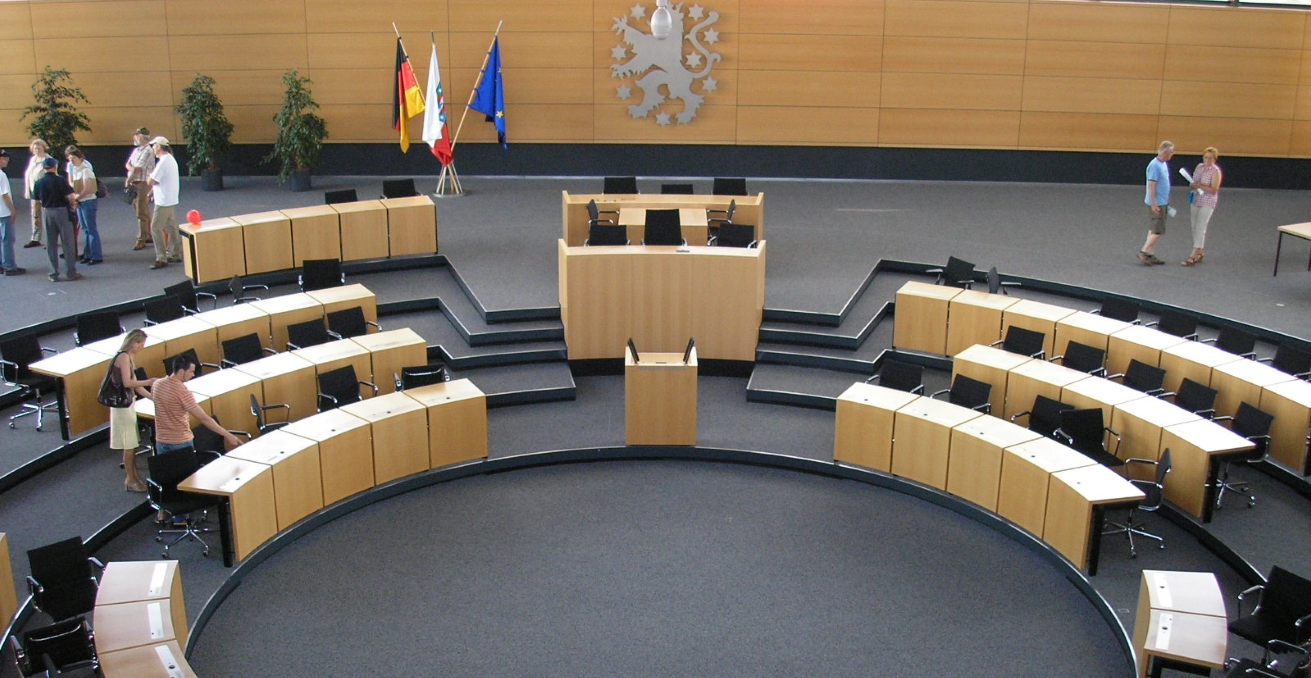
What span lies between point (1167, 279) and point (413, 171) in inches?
414

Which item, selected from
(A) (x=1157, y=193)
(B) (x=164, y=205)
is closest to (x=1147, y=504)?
(A) (x=1157, y=193)

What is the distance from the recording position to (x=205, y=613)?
22.6ft

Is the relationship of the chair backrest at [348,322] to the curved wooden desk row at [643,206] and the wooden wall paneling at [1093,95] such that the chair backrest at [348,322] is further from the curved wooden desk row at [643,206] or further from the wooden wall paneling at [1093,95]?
the wooden wall paneling at [1093,95]

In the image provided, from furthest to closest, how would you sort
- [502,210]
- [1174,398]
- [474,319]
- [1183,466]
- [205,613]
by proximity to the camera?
[502,210]
[474,319]
[1174,398]
[1183,466]
[205,613]

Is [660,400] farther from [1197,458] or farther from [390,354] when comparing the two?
[1197,458]

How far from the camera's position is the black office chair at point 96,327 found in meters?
9.43

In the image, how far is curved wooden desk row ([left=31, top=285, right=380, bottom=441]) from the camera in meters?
8.65

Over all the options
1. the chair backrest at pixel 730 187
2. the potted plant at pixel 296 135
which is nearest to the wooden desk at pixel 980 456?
the chair backrest at pixel 730 187

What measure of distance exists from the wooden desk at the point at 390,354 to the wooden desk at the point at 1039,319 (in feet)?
17.6

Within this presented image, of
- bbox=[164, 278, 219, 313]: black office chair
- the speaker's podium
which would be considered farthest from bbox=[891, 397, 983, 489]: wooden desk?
bbox=[164, 278, 219, 313]: black office chair

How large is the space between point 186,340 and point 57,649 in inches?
158

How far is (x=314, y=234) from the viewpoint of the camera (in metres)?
12.3

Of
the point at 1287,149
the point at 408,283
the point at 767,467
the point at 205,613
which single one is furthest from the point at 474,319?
the point at 1287,149

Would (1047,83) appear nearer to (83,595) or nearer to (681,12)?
(681,12)
